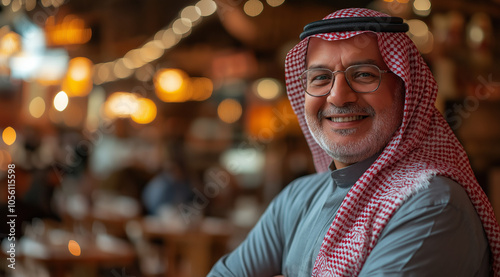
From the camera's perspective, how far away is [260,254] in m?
1.75

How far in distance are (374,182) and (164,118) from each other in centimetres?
822

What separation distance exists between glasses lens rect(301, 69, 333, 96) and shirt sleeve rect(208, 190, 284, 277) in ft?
1.44

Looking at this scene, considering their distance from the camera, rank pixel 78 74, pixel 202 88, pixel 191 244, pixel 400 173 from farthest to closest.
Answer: pixel 202 88 < pixel 78 74 < pixel 191 244 < pixel 400 173

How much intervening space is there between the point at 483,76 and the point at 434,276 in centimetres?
365

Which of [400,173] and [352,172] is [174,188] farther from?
[400,173]

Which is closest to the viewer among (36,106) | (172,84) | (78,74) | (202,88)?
(78,74)

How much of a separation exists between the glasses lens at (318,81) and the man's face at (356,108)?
2 cm

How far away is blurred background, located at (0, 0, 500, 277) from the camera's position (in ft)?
14.5

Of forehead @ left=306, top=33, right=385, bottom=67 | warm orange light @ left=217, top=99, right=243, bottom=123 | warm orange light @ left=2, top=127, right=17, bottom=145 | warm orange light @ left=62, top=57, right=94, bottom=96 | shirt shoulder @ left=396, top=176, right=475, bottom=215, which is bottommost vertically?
shirt shoulder @ left=396, top=176, right=475, bottom=215

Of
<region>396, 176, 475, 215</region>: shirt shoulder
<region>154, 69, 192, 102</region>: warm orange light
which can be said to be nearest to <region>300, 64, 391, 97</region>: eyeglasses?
<region>396, 176, 475, 215</region>: shirt shoulder

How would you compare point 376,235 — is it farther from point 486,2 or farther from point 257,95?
point 257,95

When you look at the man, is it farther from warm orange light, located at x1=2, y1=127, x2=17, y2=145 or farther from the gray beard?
warm orange light, located at x1=2, y1=127, x2=17, y2=145

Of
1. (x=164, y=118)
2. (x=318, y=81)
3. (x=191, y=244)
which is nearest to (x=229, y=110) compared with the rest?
(x=164, y=118)

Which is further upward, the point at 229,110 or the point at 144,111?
the point at 144,111
